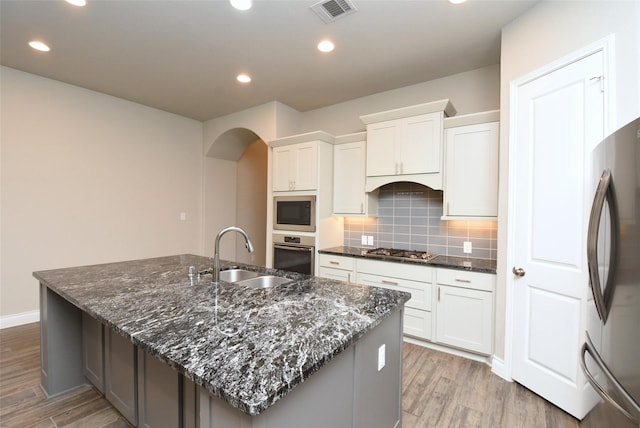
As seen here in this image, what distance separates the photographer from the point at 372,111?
3.72 m

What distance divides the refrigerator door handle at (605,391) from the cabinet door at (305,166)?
268 cm

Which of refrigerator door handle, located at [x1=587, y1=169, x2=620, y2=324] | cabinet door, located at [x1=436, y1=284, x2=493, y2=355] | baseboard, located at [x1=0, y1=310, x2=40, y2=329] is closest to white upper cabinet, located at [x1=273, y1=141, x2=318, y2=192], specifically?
cabinet door, located at [x1=436, y1=284, x2=493, y2=355]

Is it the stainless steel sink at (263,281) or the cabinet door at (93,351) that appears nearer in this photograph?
the cabinet door at (93,351)

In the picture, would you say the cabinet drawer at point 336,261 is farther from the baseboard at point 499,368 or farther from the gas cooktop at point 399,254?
the baseboard at point 499,368

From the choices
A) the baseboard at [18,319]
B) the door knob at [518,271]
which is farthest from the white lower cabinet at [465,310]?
the baseboard at [18,319]

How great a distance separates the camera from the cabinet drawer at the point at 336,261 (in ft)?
10.5

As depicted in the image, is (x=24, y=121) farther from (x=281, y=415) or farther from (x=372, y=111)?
(x=281, y=415)

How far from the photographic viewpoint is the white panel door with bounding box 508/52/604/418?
178 centimetres

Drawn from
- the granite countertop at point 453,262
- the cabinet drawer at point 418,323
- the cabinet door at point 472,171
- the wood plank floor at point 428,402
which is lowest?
the wood plank floor at point 428,402

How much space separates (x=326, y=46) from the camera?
8.64 feet

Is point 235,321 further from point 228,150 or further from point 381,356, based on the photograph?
point 228,150

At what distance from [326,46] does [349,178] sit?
1430 millimetres

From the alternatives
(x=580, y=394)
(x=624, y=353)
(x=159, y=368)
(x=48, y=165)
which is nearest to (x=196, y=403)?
(x=159, y=368)

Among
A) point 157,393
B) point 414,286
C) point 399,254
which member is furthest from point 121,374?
point 399,254
